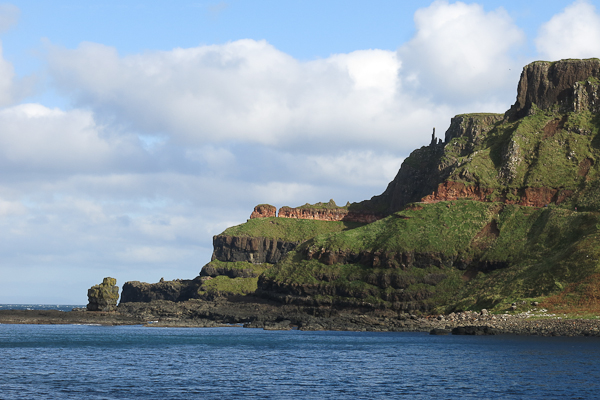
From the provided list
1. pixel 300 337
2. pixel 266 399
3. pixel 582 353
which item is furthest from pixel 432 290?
pixel 266 399

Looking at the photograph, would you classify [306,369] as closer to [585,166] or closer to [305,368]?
[305,368]

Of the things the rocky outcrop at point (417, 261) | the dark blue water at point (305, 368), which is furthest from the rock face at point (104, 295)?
the rocky outcrop at point (417, 261)

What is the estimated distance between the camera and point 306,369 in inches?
3150

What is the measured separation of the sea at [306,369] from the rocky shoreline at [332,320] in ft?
25.6

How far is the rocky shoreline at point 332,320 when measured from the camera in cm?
12356

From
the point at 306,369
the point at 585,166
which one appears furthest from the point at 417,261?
the point at 306,369

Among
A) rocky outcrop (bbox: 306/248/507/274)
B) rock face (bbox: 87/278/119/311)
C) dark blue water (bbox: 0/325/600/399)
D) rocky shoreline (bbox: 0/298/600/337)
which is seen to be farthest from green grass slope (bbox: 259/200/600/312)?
rock face (bbox: 87/278/119/311)

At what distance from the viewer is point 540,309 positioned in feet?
434

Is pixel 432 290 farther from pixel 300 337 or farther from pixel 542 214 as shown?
pixel 300 337

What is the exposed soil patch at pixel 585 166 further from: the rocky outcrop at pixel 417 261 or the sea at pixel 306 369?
the sea at pixel 306 369

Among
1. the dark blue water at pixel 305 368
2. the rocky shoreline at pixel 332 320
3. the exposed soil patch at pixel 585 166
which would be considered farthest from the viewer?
the exposed soil patch at pixel 585 166

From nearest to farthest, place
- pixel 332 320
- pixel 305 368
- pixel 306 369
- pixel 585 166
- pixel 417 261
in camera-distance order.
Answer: pixel 306 369 → pixel 305 368 → pixel 332 320 → pixel 417 261 → pixel 585 166

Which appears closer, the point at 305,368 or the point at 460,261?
the point at 305,368

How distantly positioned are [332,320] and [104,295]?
73.4 meters
